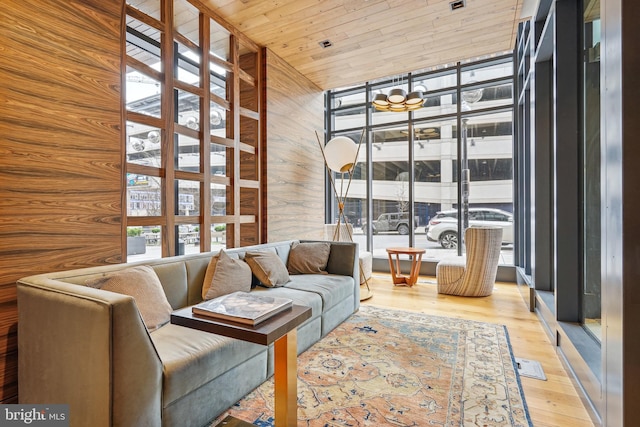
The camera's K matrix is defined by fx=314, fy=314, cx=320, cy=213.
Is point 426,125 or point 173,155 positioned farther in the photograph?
point 426,125

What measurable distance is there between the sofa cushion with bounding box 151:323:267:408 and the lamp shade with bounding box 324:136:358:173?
3.05m

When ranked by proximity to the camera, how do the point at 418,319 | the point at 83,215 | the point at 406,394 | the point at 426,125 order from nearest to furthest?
the point at 406,394 < the point at 83,215 < the point at 418,319 < the point at 426,125

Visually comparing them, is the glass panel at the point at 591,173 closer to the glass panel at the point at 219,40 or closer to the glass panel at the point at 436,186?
the glass panel at the point at 436,186

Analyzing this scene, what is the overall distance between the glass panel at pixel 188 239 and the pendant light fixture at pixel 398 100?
2814 millimetres

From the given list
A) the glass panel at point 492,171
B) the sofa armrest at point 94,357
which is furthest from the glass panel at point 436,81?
the sofa armrest at point 94,357

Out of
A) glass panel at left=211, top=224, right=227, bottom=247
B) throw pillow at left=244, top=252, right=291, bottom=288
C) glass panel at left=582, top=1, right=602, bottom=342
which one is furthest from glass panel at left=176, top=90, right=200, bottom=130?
glass panel at left=582, top=1, right=602, bottom=342

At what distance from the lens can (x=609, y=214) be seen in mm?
1427

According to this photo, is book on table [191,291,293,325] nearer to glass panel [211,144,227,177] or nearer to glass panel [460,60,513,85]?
glass panel [211,144,227,177]

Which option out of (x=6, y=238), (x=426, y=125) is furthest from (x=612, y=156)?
(x=426, y=125)

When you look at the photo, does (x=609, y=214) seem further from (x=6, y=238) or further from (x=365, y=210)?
(x=365, y=210)

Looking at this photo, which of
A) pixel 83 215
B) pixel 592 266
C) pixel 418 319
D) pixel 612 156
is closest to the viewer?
pixel 612 156

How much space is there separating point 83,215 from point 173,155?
2.86 ft

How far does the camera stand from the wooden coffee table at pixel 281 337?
132cm

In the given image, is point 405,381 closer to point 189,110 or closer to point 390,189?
point 189,110
